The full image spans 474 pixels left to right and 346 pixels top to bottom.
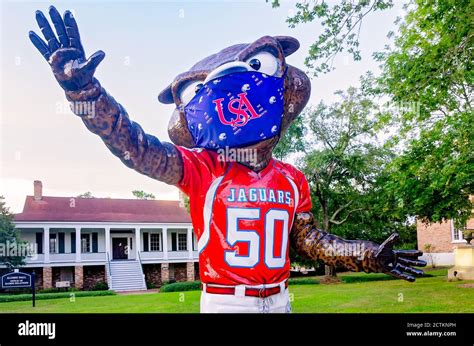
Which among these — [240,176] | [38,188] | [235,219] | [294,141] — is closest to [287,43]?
[240,176]

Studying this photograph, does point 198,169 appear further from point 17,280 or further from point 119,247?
point 17,280

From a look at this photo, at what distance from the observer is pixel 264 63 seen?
89.7 inches

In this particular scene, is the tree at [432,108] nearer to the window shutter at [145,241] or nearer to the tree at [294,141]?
the tree at [294,141]

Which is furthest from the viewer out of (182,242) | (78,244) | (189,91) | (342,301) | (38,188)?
(182,242)

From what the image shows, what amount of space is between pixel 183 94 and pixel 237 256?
2.67 feet

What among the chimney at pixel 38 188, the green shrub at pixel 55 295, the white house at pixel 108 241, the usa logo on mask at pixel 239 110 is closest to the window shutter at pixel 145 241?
the white house at pixel 108 241

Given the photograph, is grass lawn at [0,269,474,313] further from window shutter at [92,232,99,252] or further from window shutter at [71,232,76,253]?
window shutter at [92,232,99,252]

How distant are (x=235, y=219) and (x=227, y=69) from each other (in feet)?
2.26

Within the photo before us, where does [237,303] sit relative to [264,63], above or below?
below

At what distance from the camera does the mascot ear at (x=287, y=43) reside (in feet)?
8.07

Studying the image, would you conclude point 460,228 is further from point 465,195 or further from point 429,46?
point 429,46

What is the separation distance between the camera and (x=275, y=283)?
7.73 feet

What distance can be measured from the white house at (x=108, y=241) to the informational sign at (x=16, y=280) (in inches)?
3.2
